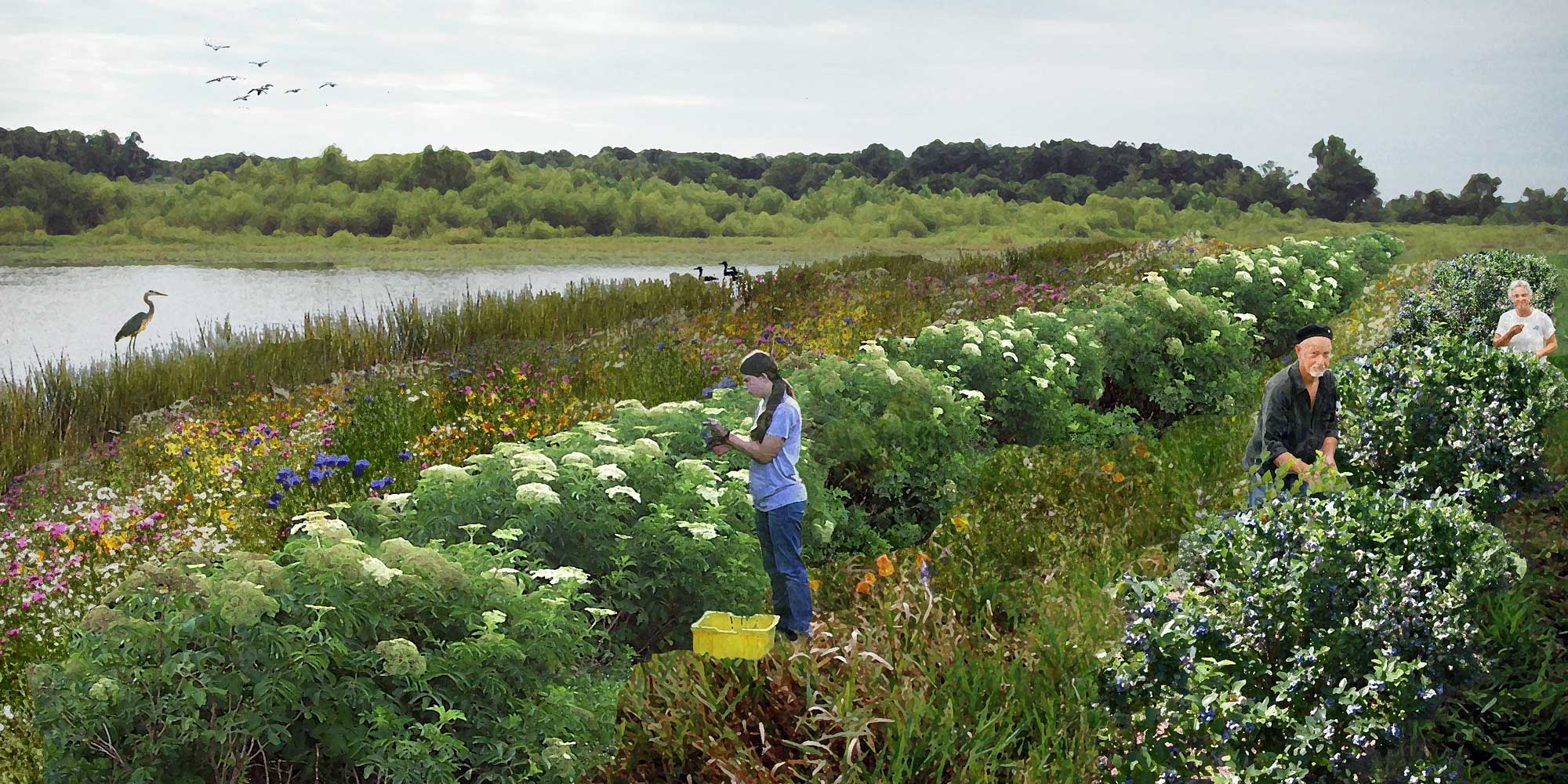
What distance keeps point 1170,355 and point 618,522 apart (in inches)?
318

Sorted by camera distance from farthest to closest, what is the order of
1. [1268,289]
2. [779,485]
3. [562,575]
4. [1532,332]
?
[1268,289] → [1532,332] → [779,485] → [562,575]

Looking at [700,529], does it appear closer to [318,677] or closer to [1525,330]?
[318,677]

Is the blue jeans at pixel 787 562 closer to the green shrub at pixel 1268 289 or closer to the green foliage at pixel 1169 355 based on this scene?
the green foliage at pixel 1169 355

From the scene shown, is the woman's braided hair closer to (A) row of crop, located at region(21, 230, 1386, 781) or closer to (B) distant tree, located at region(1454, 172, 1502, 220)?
(A) row of crop, located at region(21, 230, 1386, 781)

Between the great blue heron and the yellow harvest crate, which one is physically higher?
the great blue heron

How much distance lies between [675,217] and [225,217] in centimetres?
2168

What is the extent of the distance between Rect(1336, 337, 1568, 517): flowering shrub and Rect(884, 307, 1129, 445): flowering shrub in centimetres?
221

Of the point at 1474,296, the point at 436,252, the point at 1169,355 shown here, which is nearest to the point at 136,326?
the point at 1169,355

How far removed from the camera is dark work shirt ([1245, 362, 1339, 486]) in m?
6.49

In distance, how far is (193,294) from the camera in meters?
29.1

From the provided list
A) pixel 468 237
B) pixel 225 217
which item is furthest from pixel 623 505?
pixel 225 217

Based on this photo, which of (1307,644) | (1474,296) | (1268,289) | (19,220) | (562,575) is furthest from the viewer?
(19,220)

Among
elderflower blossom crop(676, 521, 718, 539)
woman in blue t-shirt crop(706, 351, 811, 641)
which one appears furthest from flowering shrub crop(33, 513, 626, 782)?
woman in blue t-shirt crop(706, 351, 811, 641)

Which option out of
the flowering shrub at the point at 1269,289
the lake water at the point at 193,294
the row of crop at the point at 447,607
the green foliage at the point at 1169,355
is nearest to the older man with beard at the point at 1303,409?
the row of crop at the point at 447,607
